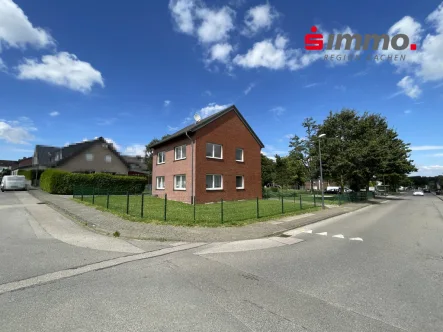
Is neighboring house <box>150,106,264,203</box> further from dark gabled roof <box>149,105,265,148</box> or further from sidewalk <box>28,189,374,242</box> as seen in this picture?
sidewalk <box>28,189,374,242</box>

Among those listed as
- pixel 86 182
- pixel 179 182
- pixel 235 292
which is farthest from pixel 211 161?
pixel 235 292

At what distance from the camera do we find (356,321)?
340 centimetres

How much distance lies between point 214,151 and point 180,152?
10.3 ft

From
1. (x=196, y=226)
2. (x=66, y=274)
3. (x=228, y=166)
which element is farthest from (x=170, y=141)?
(x=66, y=274)

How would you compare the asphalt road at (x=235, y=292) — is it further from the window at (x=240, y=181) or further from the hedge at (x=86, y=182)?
the hedge at (x=86, y=182)

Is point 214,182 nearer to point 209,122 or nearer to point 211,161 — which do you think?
point 211,161

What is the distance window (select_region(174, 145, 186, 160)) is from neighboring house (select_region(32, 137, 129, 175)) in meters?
22.5

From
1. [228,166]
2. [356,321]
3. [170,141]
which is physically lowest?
[356,321]

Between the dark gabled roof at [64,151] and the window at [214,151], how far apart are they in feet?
86.9

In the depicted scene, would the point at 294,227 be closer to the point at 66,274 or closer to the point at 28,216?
the point at 66,274

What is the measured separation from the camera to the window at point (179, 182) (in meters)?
21.3

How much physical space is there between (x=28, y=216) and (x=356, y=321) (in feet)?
49.0

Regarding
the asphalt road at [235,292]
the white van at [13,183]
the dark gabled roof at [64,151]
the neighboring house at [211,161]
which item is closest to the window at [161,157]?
the neighboring house at [211,161]

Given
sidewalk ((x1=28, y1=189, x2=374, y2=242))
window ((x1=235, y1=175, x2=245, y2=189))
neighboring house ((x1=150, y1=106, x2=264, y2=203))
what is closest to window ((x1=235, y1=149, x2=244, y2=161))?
neighboring house ((x1=150, y1=106, x2=264, y2=203))
